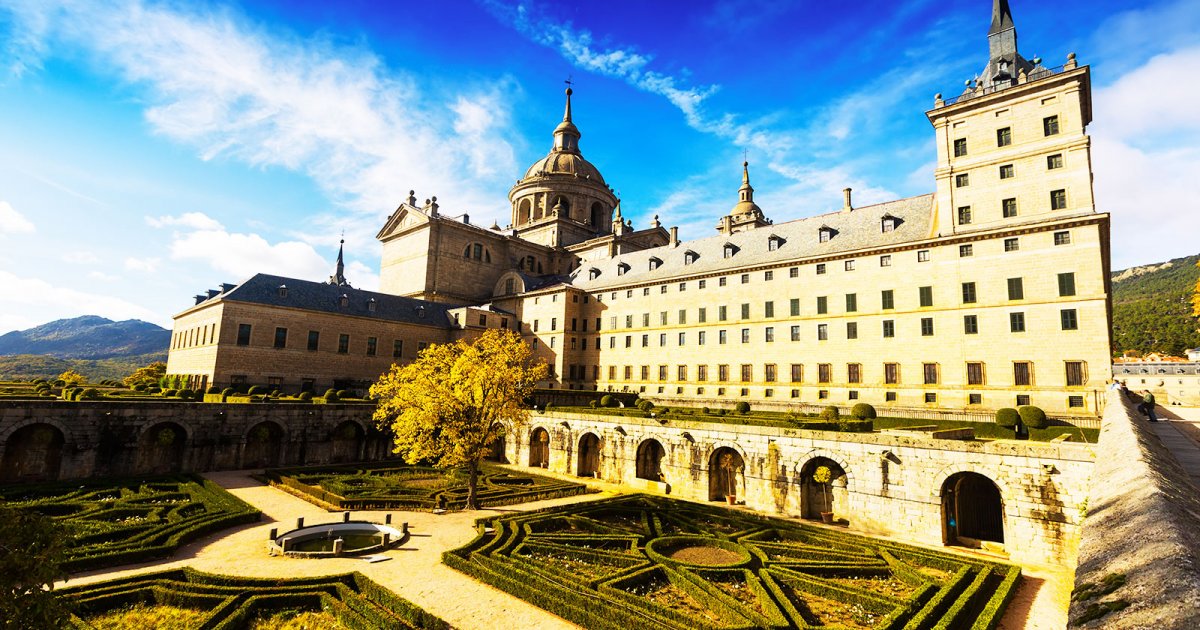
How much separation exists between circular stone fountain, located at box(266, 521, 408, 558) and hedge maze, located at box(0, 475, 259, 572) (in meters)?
3.59

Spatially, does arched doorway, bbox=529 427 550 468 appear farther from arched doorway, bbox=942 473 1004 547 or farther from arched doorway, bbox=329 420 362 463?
arched doorway, bbox=942 473 1004 547

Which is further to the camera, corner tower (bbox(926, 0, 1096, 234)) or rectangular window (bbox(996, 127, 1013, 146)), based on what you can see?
rectangular window (bbox(996, 127, 1013, 146))

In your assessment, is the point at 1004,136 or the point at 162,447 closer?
the point at 162,447

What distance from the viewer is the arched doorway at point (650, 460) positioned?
116 feet

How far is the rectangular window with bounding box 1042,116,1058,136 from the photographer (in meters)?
36.4

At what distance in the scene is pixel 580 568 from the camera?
19406 mm

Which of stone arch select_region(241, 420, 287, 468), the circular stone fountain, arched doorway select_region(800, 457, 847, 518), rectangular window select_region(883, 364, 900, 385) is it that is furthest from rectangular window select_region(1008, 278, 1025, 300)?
stone arch select_region(241, 420, 287, 468)

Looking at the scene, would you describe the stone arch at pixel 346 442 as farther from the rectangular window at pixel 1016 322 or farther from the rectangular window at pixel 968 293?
the rectangular window at pixel 1016 322

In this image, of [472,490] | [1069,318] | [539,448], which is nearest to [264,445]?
[472,490]

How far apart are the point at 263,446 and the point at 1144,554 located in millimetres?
43399

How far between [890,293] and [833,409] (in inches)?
484

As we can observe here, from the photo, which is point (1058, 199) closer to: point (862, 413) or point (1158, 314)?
point (862, 413)

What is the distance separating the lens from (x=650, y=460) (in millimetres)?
36219

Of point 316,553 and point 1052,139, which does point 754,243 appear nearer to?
point 1052,139
